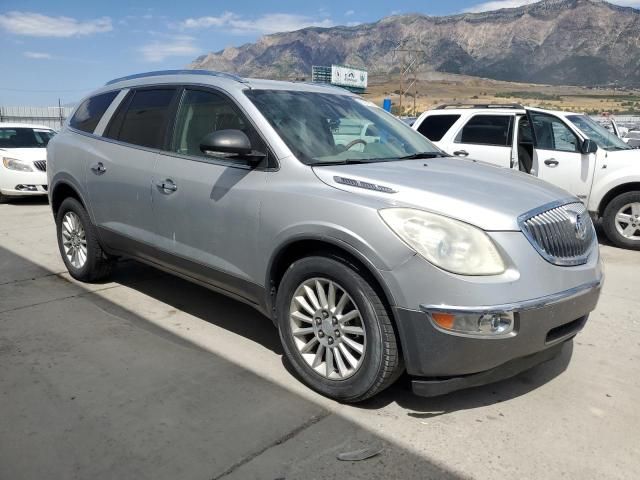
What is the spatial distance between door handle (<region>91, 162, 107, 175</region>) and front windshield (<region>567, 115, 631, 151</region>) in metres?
6.33

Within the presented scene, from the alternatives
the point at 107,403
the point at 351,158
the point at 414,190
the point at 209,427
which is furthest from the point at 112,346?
the point at 414,190

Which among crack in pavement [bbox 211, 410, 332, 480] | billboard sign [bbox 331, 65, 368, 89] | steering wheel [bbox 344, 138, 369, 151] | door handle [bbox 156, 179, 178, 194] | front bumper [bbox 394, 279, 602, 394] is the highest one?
billboard sign [bbox 331, 65, 368, 89]

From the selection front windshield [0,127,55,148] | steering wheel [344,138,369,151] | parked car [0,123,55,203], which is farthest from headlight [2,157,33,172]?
steering wheel [344,138,369,151]

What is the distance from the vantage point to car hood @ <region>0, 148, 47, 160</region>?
1005cm

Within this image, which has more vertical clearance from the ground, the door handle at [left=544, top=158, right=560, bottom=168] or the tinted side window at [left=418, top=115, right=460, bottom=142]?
the tinted side window at [left=418, top=115, right=460, bottom=142]

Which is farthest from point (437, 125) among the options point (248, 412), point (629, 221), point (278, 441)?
point (278, 441)

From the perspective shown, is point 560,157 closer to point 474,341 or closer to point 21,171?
point 474,341

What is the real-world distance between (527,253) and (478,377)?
2.18ft

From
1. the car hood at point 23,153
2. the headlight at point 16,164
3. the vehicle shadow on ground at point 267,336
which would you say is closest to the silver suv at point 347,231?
the vehicle shadow on ground at point 267,336

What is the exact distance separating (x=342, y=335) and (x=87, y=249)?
294cm

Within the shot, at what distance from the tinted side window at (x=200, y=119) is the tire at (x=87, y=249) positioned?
55.3 inches

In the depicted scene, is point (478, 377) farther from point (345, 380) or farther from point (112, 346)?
point (112, 346)

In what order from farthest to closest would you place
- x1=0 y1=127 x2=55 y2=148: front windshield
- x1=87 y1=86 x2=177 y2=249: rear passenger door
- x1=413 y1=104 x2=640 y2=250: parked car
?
x1=0 y1=127 x2=55 y2=148: front windshield
x1=413 y1=104 x2=640 y2=250: parked car
x1=87 y1=86 x2=177 y2=249: rear passenger door

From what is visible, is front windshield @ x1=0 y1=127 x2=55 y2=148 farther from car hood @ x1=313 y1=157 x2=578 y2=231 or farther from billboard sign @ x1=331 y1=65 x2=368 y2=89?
billboard sign @ x1=331 y1=65 x2=368 y2=89
